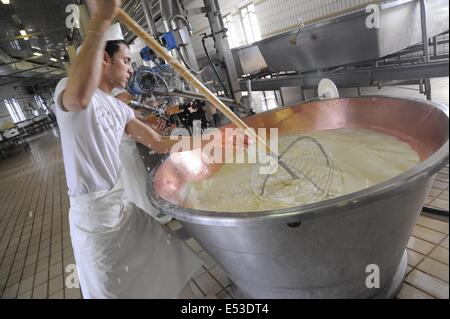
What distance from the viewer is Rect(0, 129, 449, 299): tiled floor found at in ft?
4.46

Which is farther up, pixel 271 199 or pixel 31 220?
pixel 271 199

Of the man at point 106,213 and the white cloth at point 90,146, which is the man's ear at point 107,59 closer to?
the man at point 106,213

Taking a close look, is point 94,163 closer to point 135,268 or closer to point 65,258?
point 135,268

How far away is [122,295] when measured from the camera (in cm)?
133

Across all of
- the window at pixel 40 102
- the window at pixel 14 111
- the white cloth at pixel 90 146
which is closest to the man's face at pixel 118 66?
the white cloth at pixel 90 146

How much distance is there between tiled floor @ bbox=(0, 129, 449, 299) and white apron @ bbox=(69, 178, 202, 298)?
0.27m

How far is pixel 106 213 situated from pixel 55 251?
2117 mm

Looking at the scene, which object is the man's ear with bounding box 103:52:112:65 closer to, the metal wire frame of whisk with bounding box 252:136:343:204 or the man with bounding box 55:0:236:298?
the man with bounding box 55:0:236:298

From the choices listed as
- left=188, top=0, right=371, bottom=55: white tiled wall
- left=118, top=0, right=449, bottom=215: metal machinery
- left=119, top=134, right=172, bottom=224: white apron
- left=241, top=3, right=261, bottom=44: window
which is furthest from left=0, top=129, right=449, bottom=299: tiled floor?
left=241, top=3, right=261, bottom=44: window

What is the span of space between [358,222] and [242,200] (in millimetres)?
724

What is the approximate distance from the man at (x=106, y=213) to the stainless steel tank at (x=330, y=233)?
22 centimetres

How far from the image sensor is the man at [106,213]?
126 centimetres

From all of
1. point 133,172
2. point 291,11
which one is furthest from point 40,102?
point 133,172
